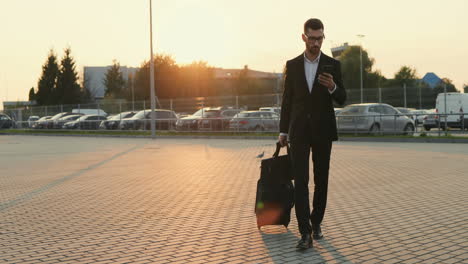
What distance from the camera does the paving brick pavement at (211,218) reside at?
15.4ft

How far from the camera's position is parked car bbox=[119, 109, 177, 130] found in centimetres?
3495

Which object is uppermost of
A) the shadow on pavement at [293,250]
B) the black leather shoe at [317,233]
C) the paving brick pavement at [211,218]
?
the black leather shoe at [317,233]

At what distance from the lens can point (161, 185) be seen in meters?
9.38

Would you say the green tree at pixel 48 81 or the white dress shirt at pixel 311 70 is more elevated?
the green tree at pixel 48 81

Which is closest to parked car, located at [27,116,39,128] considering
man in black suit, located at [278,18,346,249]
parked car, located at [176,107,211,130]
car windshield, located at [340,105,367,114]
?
parked car, located at [176,107,211,130]

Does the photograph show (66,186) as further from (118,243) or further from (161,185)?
(118,243)

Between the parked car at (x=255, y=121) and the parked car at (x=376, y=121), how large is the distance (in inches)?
182

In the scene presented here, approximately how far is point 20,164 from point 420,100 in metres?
23.4

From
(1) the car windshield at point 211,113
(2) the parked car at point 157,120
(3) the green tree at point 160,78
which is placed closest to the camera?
(1) the car windshield at point 211,113

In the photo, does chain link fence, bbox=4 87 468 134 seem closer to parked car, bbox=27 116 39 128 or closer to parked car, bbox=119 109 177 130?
parked car, bbox=119 109 177 130

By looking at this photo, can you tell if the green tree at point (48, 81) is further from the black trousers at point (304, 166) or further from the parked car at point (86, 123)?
the black trousers at point (304, 166)

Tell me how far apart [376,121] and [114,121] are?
67.0 feet

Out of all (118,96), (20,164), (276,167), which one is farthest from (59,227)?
(118,96)

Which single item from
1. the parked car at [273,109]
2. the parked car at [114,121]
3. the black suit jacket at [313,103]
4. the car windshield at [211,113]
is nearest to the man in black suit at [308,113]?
the black suit jacket at [313,103]
